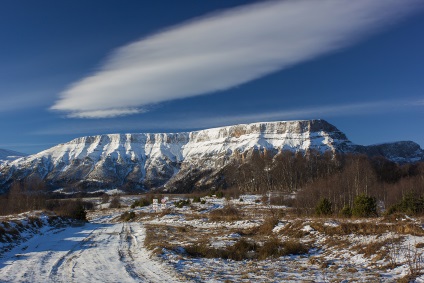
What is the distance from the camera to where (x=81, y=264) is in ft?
53.9

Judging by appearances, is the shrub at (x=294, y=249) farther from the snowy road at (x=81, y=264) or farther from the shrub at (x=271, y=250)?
the snowy road at (x=81, y=264)

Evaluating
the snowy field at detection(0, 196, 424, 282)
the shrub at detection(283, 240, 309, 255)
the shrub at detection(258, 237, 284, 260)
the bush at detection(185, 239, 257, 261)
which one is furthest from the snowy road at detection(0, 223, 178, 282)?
the shrub at detection(283, 240, 309, 255)

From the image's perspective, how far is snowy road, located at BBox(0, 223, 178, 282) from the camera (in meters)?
13.5

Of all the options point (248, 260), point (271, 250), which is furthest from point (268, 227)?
point (248, 260)

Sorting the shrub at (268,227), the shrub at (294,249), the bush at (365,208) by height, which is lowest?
the shrub at (268,227)

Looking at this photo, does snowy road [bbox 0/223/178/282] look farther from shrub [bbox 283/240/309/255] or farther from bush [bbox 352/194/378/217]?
bush [bbox 352/194/378/217]

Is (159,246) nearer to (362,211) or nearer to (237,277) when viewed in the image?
(237,277)

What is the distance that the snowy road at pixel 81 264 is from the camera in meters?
13.5

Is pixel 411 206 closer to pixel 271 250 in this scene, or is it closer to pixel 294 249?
pixel 294 249

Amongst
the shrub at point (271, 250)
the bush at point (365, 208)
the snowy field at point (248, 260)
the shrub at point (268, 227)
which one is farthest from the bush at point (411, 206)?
the shrub at point (271, 250)

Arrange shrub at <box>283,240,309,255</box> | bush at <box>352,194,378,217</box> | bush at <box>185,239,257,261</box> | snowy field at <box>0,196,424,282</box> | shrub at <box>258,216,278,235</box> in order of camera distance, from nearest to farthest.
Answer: snowy field at <box>0,196,424,282</box>
bush at <box>185,239,257,261</box>
shrub at <box>283,240,309,255</box>
shrub at <box>258,216,278,235</box>
bush at <box>352,194,378,217</box>

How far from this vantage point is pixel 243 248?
737 inches

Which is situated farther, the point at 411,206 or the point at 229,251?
the point at 411,206

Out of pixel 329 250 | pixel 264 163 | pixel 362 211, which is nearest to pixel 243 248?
pixel 329 250
